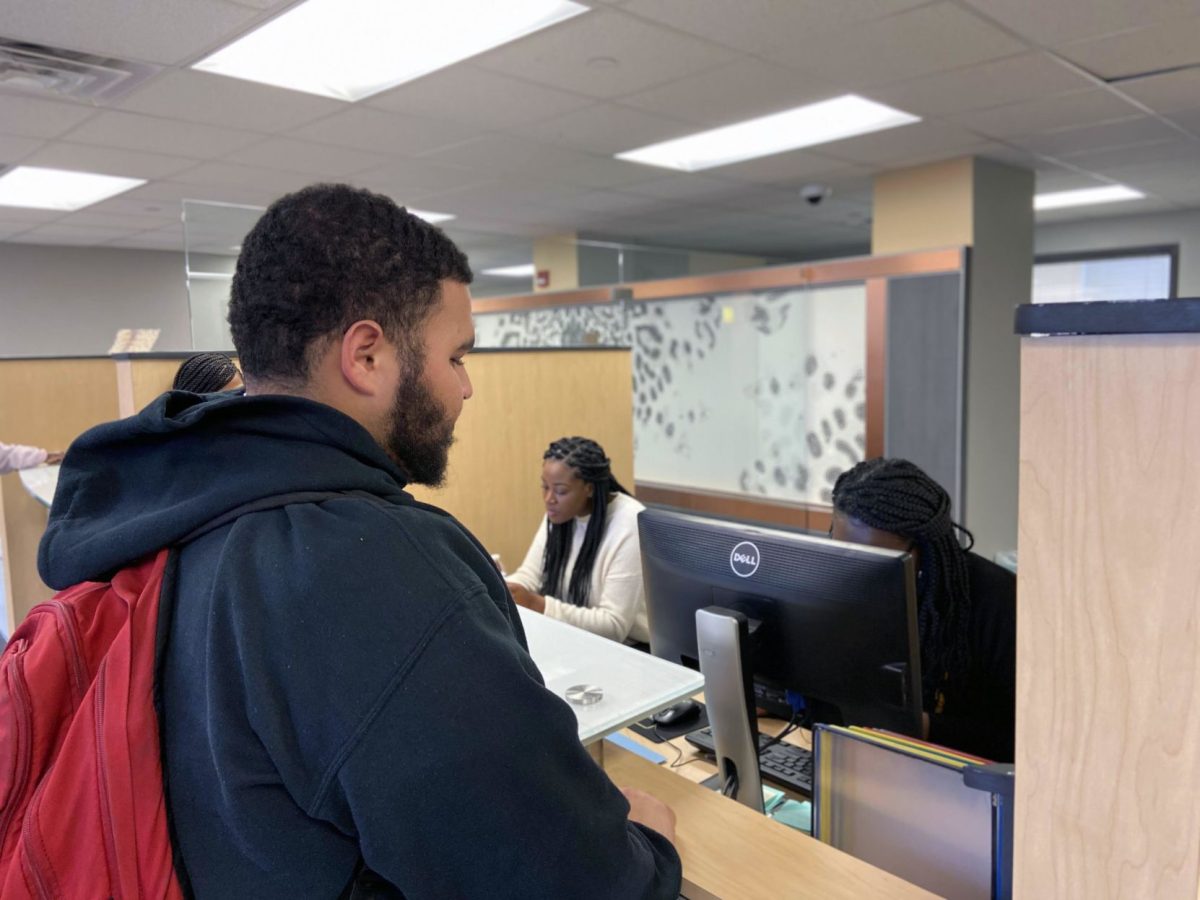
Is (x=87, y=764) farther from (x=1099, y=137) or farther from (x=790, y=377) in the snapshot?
(x=1099, y=137)

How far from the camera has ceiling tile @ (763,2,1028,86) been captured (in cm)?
259

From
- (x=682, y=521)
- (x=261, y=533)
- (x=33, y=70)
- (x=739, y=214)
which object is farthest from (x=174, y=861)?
(x=739, y=214)

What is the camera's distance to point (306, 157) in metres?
4.17

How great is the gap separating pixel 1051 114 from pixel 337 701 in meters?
4.10

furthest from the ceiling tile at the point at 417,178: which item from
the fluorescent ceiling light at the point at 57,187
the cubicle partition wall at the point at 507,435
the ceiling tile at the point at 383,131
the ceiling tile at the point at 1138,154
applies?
the ceiling tile at the point at 1138,154

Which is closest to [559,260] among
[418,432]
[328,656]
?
[418,432]

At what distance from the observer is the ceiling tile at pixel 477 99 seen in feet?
10.1

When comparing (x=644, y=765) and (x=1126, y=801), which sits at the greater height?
(x=1126, y=801)

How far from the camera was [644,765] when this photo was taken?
112 centimetres

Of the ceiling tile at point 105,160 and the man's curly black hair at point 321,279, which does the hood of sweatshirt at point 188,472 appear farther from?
the ceiling tile at point 105,160

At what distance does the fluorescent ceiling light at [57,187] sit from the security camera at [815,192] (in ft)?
12.8

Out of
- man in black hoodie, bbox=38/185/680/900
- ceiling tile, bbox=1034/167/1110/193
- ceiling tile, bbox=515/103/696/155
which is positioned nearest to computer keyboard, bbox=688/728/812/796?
man in black hoodie, bbox=38/185/680/900

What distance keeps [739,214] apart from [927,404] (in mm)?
2470

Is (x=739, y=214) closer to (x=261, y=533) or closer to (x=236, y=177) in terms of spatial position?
(x=236, y=177)
